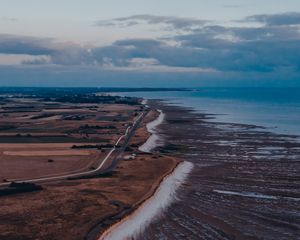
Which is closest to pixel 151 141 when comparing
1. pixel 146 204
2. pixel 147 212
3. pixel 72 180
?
pixel 72 180

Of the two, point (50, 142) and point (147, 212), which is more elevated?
point (147, 212)

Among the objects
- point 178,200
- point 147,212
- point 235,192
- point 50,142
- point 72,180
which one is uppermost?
point 235,192

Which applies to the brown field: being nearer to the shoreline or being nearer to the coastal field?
the coastal field

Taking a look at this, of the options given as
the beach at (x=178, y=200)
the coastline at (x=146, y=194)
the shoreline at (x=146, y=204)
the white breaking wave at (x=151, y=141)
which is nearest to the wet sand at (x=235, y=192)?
the beach at (x=178, y=200)

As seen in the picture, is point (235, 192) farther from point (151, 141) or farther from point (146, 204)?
point (151, 141)

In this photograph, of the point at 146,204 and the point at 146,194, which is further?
the point at 146,194

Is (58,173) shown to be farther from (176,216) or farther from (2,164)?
(176,216)

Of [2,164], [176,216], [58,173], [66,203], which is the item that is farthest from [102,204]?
[2,164]
